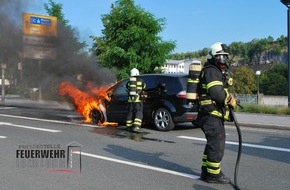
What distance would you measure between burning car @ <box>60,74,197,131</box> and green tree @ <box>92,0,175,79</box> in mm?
6293

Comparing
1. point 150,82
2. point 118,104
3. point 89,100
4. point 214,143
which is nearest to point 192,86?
point 214,143

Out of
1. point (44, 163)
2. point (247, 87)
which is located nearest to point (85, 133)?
point (44, 163)

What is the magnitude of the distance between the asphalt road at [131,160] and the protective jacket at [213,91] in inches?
39.8

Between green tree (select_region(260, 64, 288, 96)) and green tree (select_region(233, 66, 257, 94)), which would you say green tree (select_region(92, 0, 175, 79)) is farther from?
green tree (select_region(260, 64, 288, 96))

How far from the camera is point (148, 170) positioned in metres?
6.30

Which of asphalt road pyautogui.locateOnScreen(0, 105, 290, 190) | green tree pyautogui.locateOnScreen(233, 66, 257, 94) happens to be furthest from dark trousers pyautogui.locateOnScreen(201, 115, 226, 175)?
green tree pyautogui.locateOnScreen(233, 66, 257, 94)

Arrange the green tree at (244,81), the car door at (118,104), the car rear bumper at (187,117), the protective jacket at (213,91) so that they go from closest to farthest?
1. the protective jacket at (213,91)
2. the car rear bumper at (187,117)
3. the car door at (118,104)
4. the green tree at (244,81)

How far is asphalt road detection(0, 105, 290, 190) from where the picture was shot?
554cm

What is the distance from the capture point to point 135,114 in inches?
430

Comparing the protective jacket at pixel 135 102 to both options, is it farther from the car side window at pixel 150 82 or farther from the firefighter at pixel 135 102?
the car side window at pixel 150 82

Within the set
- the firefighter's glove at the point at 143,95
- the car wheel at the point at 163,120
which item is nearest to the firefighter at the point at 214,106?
the car wheel at the point at 163,120

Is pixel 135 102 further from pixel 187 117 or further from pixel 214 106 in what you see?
pixel 214 106

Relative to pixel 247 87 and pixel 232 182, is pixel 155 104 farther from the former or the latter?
pixel 247 87

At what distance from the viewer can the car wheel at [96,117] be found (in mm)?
12678
